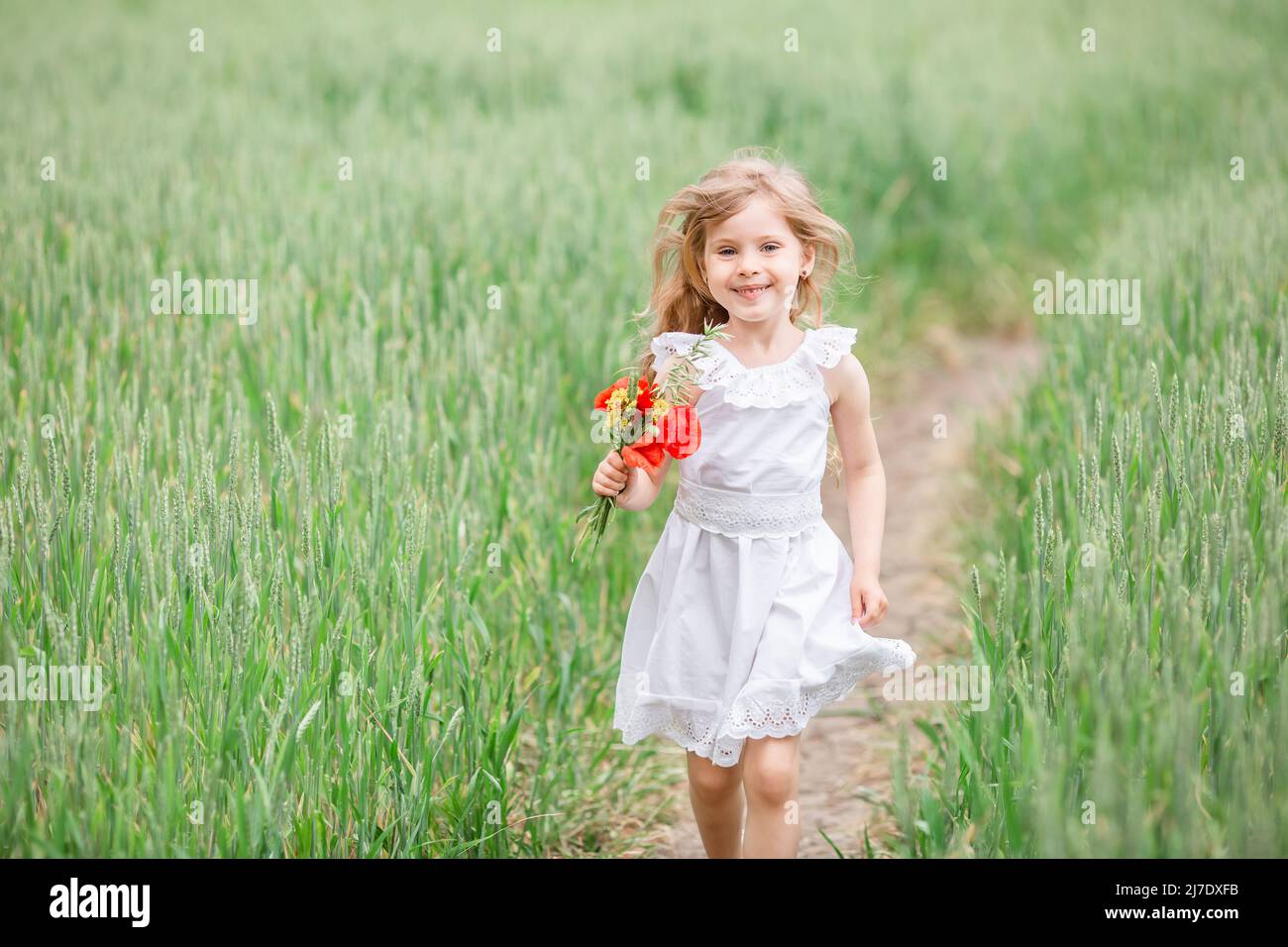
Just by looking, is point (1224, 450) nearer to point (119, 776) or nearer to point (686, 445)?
point (686, 445)

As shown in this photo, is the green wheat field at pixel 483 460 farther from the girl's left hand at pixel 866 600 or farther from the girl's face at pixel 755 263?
the girl's face at pixel 755 263

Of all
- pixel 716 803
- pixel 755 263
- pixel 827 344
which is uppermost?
pixel 755 263

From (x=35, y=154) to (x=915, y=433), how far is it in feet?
12.5

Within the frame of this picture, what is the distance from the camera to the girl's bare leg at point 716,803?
235 cm

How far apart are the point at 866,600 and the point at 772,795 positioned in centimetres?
38

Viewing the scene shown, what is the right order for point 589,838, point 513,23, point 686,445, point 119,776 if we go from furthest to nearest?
point 513,23 → point 589,838 → point 686,445 → point 119,776

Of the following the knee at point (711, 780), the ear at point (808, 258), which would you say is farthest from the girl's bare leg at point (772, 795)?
the ear at point (808, 258)

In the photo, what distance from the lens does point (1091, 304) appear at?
415cm

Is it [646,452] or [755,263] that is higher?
[755,263]

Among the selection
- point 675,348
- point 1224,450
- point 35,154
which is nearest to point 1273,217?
point 1224,450

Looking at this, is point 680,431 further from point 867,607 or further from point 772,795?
point 772,795

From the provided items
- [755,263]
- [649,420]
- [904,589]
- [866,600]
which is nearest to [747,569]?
[866,600]

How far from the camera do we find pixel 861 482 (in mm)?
2354
